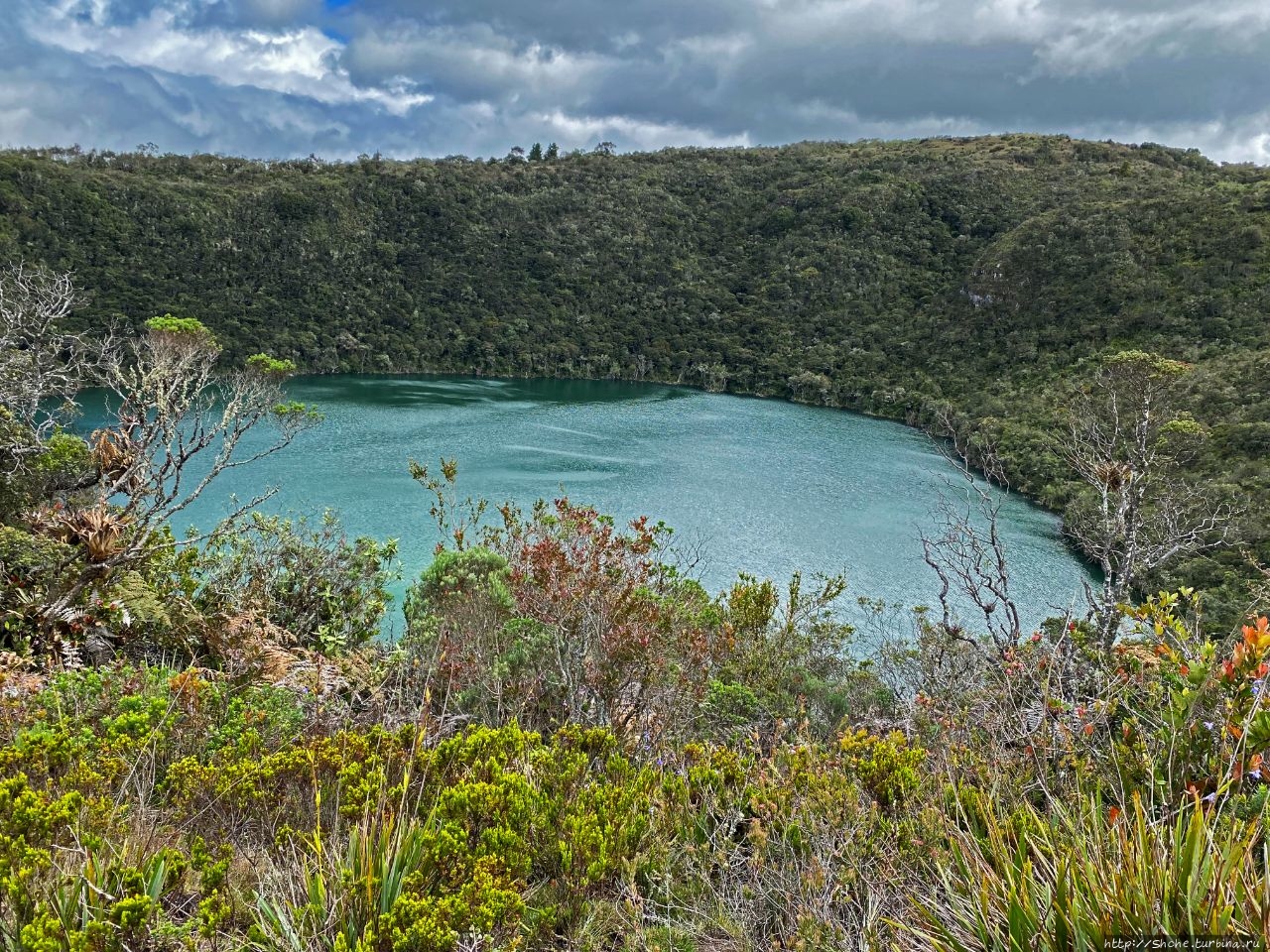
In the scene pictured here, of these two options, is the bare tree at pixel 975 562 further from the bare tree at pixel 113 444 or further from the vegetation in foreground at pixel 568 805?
the bare tree at pixel 113 444

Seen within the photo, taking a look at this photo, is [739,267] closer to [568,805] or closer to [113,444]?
[113,444]

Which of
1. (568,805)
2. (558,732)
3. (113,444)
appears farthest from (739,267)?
(568,805)

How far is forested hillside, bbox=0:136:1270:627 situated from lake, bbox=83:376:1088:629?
14.5 feet

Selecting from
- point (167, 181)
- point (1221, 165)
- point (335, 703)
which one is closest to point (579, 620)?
point (335, 703)

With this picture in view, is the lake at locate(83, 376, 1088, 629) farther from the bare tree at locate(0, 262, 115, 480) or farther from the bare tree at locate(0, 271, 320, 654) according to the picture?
the bare tree at locate(0, 262, 115, 480)

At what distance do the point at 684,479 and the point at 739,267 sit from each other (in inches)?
1610

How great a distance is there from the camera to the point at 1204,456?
848 inches

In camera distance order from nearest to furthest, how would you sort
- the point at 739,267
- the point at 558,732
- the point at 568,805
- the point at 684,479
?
1. the point at 568,805
2. the point at 558,732
3. the point at 684,479
4. the point at 739,267

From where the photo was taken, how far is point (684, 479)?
26250 mm

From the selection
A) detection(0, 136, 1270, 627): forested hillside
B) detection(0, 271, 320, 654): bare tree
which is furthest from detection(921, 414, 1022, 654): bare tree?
detection(0, 136, 1270, 627): forested hillside

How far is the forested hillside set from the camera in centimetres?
3400

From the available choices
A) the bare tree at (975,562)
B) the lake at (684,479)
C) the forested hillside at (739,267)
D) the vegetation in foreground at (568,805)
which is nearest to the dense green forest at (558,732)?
the vegetation in foreground at (568,805)

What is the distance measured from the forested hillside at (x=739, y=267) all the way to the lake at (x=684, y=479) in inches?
174

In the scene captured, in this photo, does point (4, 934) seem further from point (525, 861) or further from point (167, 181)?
point (167, 181)
